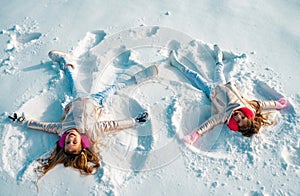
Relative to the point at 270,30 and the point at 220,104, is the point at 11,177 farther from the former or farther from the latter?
the point at 270,30

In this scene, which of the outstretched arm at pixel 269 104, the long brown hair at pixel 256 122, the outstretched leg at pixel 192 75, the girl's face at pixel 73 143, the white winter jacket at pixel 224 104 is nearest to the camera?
the girl's face at pixel 73 143

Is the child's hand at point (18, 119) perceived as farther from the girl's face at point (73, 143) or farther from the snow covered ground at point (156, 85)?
the girl's face at point (73, 143)

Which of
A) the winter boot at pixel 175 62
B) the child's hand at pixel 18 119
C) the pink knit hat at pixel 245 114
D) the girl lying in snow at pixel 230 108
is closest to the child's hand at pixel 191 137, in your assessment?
the girl lying in snow at pixel 230 108

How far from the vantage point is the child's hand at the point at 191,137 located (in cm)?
345

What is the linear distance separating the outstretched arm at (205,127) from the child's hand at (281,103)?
64 centimetres

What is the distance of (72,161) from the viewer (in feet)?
10.8

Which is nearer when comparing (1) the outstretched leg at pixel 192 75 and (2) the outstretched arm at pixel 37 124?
(2) the outstretched arm at pixel 37 124

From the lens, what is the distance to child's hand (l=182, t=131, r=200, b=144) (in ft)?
11.3

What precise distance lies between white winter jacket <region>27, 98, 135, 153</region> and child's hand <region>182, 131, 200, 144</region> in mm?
589

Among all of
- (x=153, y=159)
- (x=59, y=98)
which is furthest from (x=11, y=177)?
(x=153, y=159)

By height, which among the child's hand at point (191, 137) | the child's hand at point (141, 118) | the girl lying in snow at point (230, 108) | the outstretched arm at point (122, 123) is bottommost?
the outstretched arm at point (122, 123)

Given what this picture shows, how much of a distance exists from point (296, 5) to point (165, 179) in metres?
3.24

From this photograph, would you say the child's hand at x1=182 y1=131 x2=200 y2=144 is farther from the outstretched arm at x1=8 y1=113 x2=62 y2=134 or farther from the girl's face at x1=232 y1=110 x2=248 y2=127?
the outstretched arm at x1=8 y1=113 x2=62 y2=134

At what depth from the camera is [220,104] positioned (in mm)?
3695
